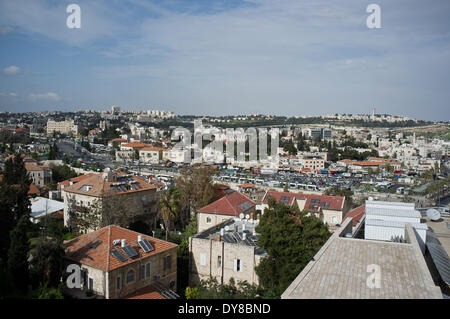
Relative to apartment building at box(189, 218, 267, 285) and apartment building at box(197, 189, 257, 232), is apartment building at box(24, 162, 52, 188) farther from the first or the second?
apartment building at box(189, 218, 267, 285)

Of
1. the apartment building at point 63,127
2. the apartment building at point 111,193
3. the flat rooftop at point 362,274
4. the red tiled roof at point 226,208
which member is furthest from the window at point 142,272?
the apartment building at point 63,127

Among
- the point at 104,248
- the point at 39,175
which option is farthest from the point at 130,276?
the point at 39,175

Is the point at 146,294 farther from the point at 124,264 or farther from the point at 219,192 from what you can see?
the point at 219,192

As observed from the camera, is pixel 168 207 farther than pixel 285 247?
Yes

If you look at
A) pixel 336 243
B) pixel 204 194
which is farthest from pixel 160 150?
pixel 336 243

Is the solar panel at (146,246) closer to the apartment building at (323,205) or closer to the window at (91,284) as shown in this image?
the window at (91,284)

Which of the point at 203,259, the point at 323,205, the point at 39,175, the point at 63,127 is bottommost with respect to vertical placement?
the point at 203,259
